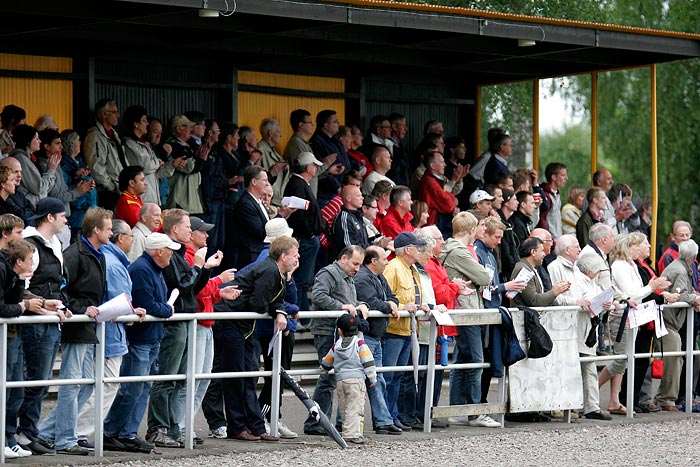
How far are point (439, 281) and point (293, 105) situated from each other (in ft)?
18.5

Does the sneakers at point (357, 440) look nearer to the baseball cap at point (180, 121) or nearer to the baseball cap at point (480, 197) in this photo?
the baseball cap at point (480, 197)

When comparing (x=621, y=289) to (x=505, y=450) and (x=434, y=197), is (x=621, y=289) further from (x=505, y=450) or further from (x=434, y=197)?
(x=434, y=197)

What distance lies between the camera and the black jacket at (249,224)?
551 inches

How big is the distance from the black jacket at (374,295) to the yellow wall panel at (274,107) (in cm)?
545

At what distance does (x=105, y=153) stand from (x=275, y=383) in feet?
13.8

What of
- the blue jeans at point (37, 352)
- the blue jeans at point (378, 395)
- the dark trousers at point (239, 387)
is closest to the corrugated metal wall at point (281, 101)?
the blue jeans at point (378, 395)

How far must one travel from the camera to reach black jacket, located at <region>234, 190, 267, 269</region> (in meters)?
14.0

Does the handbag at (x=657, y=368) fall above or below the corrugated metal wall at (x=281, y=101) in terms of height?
below

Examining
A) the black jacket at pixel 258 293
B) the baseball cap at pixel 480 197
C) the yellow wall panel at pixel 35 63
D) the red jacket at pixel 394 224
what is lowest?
the black jacket at pixel 258 293

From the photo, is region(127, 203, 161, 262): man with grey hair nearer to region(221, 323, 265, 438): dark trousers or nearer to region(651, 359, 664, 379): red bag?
region(221, 323, 265, 438): dark trousers

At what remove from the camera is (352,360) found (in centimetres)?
1160

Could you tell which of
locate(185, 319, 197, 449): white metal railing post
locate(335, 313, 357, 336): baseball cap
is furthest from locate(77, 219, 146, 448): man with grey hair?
locate(335, 313, 357, 336): baseball cap

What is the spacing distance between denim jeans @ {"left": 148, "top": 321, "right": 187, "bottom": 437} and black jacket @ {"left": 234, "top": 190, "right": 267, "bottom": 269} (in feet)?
10.0

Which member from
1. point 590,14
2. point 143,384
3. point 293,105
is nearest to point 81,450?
point 143,384
